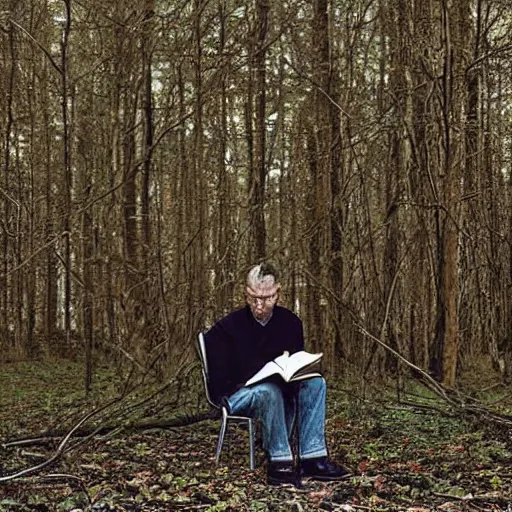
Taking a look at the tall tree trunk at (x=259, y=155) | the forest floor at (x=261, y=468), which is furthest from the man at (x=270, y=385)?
the tall tree trunk at (x=259, y=155)

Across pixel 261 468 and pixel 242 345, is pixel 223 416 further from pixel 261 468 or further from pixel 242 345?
pixel 261 468

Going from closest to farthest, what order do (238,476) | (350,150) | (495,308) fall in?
1. (238,476)
2. (350,150)
3. (495,308)

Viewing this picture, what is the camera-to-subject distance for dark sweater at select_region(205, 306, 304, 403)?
466cm

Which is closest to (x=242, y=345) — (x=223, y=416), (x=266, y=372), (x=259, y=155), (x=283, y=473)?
(x=266, y=372)

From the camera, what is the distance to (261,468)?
4.95 m

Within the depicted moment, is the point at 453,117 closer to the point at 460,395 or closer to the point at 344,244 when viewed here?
the point at 344,244

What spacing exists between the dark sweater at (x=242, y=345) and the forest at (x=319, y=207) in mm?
1121

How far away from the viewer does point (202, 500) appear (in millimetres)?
4434

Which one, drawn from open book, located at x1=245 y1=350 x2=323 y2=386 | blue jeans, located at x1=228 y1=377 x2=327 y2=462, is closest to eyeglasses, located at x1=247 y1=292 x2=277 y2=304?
open book, located at x1=245 y1=350 x2=323 y2=386

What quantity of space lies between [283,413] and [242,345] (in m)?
0.48

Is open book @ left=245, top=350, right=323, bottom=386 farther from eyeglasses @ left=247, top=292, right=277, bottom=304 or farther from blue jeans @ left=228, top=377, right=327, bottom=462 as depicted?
eyeglasses @ left=247, top=292, right=277, bottom=304

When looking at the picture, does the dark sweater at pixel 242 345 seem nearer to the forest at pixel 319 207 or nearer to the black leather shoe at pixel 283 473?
the black leather shoe at pixel 283 473

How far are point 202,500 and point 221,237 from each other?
317cm

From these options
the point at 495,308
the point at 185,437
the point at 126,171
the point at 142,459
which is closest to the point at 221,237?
the point at 126,171
